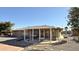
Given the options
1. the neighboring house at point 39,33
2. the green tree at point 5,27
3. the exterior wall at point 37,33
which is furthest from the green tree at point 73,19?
the green tree at point 5,27

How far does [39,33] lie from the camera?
8.34m

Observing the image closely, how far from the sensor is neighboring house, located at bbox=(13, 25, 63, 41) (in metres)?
7.68

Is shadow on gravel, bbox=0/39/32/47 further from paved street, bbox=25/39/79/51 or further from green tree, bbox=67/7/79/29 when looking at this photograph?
green tree, bbox=67/7/79/29

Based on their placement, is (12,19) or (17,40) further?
(17,40)

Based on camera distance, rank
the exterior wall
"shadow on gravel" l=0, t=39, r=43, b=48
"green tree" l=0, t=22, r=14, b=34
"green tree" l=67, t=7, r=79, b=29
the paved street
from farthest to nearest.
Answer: "shadow on gravel" l=0, t=39, r=43, b=48 → the exterior wall → the paved street → "green tree" l=67, t=7, r=79, b=29 → "green tree" l=0, t=22, r=14, b=34

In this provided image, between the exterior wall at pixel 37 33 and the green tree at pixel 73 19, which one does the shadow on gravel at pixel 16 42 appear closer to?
the exterior wall at pixel 37 33

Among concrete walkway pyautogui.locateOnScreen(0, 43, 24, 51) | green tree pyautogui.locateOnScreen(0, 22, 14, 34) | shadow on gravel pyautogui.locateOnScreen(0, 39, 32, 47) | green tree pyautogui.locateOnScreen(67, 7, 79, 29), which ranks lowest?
concrete walkway pyautogui.locateOnScreen(0, 43, 24, 51)

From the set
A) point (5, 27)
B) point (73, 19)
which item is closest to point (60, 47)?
point (73, 19)

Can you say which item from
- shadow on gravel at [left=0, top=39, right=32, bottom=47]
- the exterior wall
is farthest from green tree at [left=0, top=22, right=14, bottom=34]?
shadow on gravel at [left=0, top=39, right=32, bottom=47]
